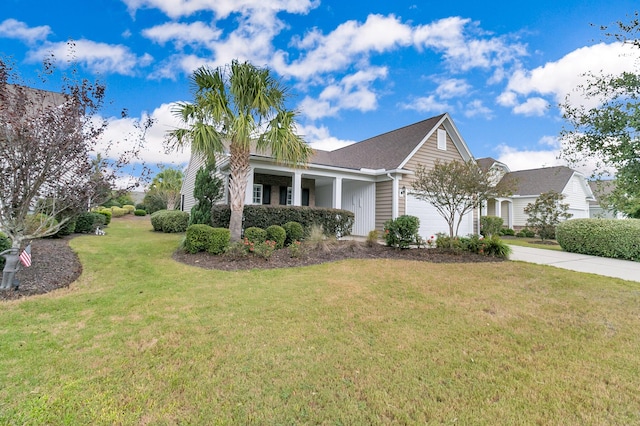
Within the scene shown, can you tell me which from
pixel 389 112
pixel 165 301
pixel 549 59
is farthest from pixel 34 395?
pixel 389 112

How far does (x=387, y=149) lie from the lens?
50.2ft

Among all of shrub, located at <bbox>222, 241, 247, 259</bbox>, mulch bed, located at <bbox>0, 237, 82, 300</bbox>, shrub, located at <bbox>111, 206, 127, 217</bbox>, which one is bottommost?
mulch bed, located at <bbox>0, 237, 82, 300</bbox>

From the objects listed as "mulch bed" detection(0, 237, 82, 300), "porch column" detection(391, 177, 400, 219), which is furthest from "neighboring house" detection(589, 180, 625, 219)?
"mulch bed" detection(0, 237, 82, 300)

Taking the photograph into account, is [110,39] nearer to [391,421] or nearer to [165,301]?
[165,301]

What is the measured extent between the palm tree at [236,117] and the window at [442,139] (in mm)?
8486

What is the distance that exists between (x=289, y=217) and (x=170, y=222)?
26.4ft

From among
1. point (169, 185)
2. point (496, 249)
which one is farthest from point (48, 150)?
point (169, 185)

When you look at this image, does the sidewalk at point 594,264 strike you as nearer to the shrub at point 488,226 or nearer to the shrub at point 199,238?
the shrub at point 488,226

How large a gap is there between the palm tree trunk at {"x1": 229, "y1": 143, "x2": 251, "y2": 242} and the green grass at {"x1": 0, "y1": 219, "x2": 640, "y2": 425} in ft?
10.8

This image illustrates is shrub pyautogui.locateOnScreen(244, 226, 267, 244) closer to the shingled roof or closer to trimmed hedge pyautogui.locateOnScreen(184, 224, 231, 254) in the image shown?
trimmed hedge pyautogui.locateOnScreen(184, 224, 231, 254)

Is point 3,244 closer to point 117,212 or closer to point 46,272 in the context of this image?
point 46,272

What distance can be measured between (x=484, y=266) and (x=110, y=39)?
13114 millimetres

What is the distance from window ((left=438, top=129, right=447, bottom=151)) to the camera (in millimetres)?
14250

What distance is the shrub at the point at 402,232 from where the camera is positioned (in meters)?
10.2
